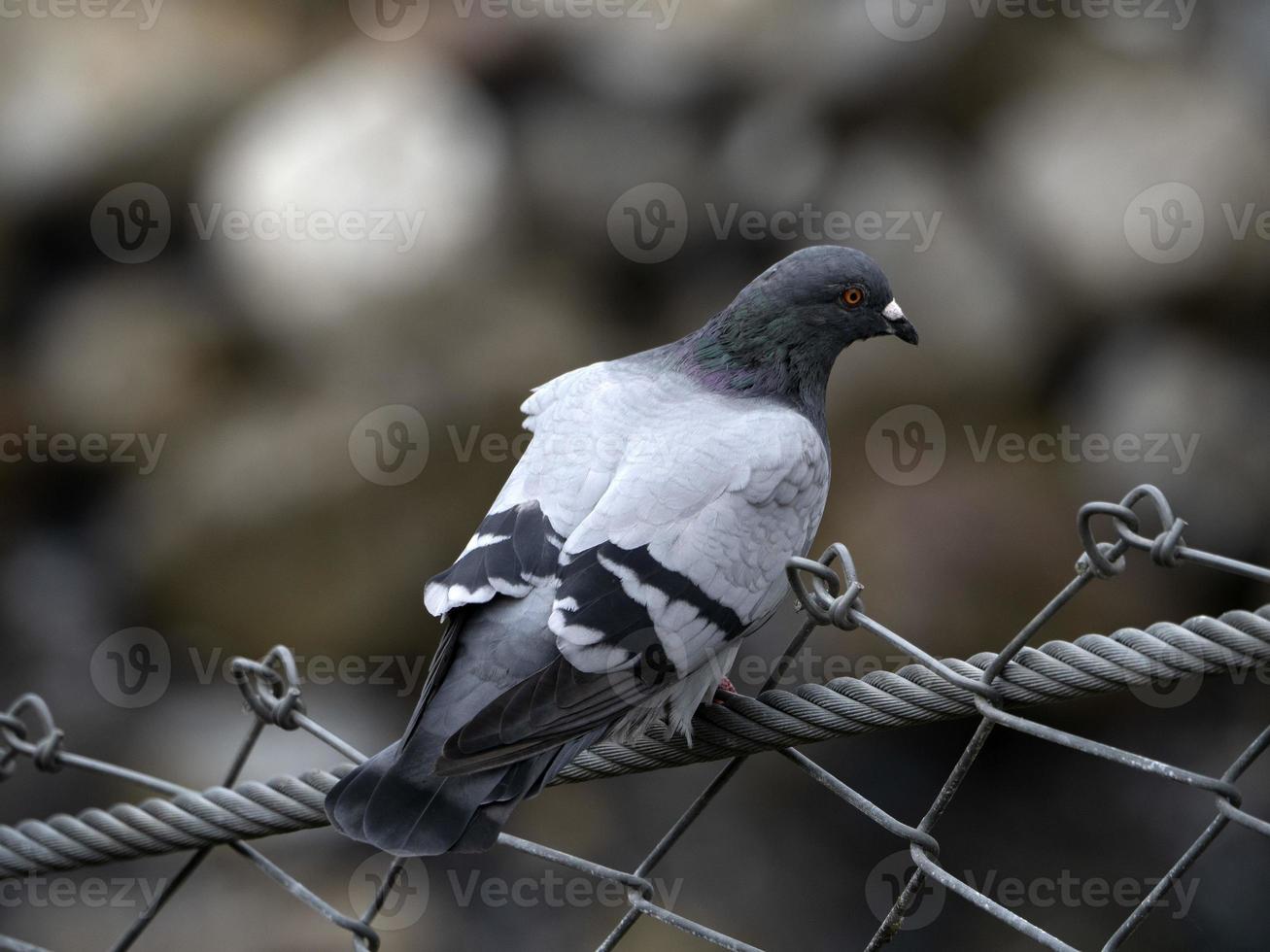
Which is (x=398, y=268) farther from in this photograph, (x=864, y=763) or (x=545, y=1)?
(x=864, y=763)

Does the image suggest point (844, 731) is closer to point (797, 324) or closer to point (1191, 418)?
point (797, 324)

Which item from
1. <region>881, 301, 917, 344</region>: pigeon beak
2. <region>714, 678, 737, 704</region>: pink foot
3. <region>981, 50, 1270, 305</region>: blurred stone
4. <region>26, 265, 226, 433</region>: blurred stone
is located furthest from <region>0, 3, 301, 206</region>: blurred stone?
<region>714, 678, 737, 704</region>: pink foot

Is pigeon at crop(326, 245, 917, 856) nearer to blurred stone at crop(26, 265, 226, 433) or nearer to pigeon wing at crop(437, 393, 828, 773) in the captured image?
pigeon wing at crop(437, 393, 828, 773)

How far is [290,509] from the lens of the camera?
619 cm

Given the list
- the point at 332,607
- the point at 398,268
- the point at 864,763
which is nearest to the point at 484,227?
the point at 398,268

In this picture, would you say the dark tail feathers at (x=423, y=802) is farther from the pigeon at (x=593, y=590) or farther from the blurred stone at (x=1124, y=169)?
the blurred stone at (x=1124, y=169)

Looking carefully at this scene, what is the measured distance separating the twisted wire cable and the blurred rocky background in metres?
3.14

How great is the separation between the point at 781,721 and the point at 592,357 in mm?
4476

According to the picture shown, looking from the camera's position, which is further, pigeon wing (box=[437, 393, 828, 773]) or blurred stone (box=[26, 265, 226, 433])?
blurred stone (box=[26, 265, 226, 433])

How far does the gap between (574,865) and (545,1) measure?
5872 millimetres

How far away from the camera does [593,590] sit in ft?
8.48

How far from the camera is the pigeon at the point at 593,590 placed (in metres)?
2.32

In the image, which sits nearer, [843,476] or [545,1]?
[843,476]

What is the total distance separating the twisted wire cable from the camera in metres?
1.57
